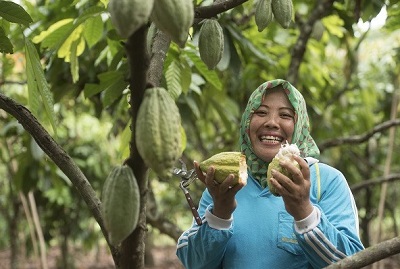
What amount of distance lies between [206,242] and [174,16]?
0.69 m

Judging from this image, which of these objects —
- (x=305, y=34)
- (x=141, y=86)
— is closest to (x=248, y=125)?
(x=141, y=86)

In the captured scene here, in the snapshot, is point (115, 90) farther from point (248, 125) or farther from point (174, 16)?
point (174, 16)

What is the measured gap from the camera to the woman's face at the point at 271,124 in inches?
56.9

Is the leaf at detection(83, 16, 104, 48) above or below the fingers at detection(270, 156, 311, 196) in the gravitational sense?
above

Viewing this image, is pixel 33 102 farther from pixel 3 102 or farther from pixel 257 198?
pixel 257 198

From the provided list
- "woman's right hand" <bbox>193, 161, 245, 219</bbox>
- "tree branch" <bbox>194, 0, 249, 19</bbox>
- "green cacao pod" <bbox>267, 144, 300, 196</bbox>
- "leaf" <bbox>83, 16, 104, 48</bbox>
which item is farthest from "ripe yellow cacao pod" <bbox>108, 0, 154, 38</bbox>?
"leaf" <bbox>83, 16, 104, 48</bbox>

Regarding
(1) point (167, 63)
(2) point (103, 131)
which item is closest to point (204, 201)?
(1) point (167, 63)

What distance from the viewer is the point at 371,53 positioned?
5727mm

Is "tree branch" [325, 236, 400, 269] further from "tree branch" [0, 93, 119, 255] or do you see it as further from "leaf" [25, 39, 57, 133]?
"leaf" [25, 39, 57, 133]

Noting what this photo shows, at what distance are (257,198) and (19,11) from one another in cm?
66

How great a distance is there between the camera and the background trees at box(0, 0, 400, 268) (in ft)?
3.41

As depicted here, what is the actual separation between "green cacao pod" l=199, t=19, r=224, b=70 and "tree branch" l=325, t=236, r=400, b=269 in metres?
0.41

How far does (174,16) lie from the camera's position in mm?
721

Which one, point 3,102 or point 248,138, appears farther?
point 248,138
